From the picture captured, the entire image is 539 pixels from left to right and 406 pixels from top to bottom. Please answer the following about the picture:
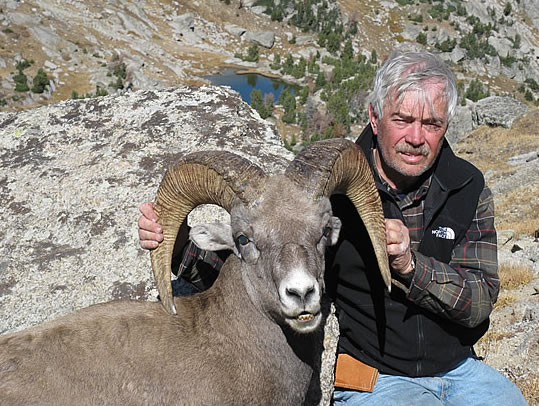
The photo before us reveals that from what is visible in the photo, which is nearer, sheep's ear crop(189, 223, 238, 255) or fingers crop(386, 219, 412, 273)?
fingers crop(386, 219, 412, 273)

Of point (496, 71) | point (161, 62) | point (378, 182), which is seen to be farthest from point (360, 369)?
point (496, 71)

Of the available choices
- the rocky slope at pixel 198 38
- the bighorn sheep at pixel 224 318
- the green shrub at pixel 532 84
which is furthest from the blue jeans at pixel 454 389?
the green shrub at pixel 532 84

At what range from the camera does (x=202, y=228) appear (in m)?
4.17

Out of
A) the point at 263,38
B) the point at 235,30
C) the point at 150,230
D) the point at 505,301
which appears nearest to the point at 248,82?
the point at 263,38

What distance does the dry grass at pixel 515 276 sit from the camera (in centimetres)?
948

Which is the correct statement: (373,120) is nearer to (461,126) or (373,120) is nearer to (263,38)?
(461,126)

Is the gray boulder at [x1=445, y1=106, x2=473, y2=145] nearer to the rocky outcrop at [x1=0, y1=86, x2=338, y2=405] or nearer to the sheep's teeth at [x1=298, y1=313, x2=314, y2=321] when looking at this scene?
the rocky outcrop at [x1=0, y1=86, x2=338, y2=405]

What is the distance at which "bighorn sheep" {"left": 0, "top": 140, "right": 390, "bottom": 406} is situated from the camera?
3484mm

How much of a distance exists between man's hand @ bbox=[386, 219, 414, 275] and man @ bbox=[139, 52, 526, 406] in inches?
2.8

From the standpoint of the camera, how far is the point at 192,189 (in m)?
3.91

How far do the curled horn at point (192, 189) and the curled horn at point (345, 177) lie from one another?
0.36 meters

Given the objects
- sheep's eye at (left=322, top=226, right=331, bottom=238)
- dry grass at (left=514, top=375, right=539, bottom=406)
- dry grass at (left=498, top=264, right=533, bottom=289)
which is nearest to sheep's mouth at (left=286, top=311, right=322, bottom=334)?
sheep's eye at (left=322, top=226, right=331, bottom=238)

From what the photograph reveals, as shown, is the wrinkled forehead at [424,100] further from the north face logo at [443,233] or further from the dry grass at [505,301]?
the dry grass at [505,301]

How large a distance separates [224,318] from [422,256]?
1.81 meters
